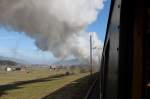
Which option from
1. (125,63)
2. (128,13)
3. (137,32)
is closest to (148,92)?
(125,63)

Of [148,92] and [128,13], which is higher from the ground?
[128,13]

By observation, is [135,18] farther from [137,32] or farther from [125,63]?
[125,63]

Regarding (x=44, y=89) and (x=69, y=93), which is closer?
(x=69, y=93)

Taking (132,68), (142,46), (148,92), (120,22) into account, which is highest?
(120,22)

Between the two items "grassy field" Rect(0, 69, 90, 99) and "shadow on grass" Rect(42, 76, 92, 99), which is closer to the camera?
"shadow on grass" Rect(42, 76, 92, 99)

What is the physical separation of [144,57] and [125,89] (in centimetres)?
29

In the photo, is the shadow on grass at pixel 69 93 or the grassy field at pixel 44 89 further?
the grassy field at pixel 44 89

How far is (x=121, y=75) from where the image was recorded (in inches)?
98.7

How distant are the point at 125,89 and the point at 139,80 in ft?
0.42

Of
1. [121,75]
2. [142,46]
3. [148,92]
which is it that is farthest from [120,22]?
[148,92]

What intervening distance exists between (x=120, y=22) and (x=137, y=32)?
15cm

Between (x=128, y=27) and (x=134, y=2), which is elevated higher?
(x=134, y=2)

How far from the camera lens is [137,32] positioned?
2.51 meters

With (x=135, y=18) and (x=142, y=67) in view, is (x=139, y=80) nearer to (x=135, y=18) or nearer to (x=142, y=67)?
(x=142, y=67)
